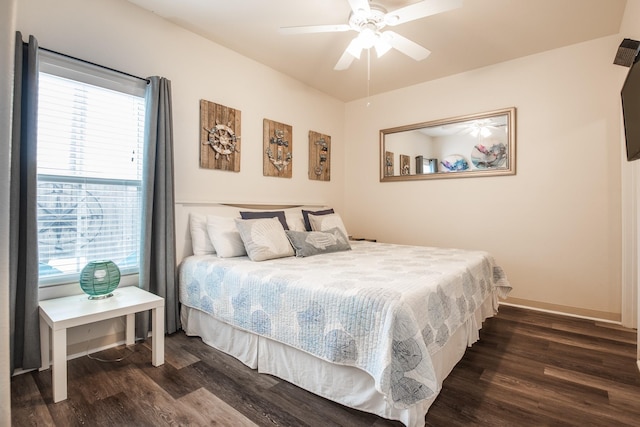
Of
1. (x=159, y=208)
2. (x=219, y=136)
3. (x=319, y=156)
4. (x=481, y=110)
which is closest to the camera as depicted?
(x=159, y=208)

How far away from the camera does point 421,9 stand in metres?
1.96

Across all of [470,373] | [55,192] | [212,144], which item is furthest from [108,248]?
[470,373]

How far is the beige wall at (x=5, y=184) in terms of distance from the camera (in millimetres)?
895

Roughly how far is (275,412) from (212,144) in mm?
2316

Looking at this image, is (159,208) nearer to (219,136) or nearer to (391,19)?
(219,136)

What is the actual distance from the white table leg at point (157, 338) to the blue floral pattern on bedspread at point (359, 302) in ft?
1.10

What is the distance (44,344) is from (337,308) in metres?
1.86

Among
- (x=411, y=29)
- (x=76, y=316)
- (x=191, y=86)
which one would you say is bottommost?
(x=76, y=316)

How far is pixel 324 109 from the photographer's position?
436 cm

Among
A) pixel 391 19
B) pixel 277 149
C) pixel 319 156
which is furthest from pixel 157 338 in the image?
pixel 319 156

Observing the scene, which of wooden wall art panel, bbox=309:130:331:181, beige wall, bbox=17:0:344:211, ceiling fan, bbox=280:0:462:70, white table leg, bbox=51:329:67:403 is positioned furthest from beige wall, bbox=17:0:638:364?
white table leg, bbox=51:329:67:403

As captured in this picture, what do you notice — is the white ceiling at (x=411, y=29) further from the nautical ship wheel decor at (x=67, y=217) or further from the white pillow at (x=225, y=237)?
the white pillow at (x=225, y=237)

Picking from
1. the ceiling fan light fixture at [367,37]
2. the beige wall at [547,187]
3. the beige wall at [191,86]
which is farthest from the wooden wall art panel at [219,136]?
the beige wall at [547,187]

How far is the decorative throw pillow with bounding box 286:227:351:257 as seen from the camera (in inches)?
108
